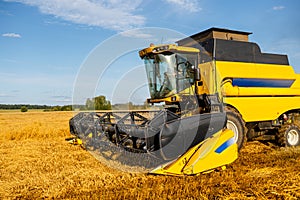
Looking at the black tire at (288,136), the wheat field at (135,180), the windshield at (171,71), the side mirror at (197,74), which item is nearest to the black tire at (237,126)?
the wheat field at (135,180)

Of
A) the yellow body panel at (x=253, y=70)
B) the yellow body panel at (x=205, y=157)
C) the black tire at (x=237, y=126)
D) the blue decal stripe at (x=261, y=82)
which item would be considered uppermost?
the yellow body panel at (x=253, y=70)

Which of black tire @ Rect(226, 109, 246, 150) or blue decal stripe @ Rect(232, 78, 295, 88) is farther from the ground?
blue decal stripe @ Rect(232, 78, 295, 88)

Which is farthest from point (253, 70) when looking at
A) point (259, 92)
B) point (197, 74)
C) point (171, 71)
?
point (171, 71)

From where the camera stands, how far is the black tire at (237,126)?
228 inches

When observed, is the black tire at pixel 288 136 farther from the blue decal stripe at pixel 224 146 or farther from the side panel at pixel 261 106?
the blue decal stripe at pixel 224 146

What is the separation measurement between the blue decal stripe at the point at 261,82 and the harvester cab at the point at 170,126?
2.00ft

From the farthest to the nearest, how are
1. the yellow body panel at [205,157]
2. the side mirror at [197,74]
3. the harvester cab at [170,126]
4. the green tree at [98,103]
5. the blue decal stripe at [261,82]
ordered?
the green tree at [98,103] → the blue decal stripe at [261,82] → the side mirror at [197,74] → the harvester cab at [170,126] → the yellow body panel at [205,157]

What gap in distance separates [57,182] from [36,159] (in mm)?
1817

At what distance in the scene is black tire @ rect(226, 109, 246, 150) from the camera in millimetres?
5801

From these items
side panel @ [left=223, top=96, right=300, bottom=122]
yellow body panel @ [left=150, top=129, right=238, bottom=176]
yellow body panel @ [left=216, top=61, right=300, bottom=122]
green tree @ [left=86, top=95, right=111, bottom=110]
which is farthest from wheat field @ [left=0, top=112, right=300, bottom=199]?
green tree @ [left=86, top=95, right=111, bottom=110]

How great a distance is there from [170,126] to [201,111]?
1521mm

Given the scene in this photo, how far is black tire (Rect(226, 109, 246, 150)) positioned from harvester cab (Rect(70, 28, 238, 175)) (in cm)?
37

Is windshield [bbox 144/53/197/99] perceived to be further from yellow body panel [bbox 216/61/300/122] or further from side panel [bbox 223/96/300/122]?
side panel [bbox 223/96/300/122]

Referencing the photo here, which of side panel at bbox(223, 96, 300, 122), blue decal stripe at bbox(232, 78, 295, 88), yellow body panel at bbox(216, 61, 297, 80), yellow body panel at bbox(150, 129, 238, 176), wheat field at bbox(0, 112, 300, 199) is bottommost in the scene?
wheat field at bbox(0, 112, 300, 199)
